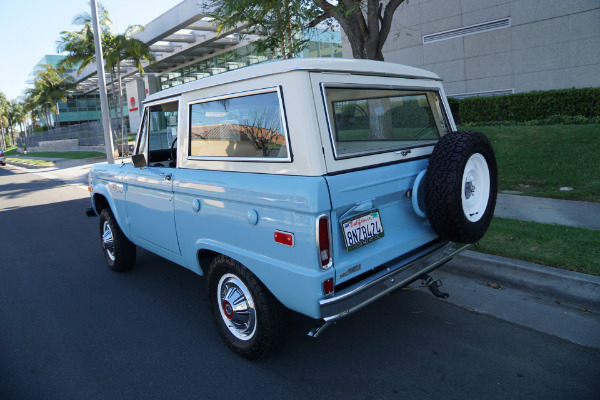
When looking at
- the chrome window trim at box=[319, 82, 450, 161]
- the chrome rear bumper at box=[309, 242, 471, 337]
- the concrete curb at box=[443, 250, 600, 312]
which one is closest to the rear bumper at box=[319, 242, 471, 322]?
the chrome rear bumper at box=[309, 242, 471, 337]

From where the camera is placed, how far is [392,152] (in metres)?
3.34

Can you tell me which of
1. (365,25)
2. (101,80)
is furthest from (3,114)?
(365,25)

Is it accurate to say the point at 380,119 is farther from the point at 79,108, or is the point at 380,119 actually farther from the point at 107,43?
the point at 79,108

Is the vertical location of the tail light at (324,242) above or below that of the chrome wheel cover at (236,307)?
above

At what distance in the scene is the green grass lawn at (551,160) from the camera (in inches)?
288

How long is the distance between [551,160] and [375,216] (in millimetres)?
7073

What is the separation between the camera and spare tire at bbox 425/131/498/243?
10.1ft

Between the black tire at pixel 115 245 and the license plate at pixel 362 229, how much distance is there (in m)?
3.36

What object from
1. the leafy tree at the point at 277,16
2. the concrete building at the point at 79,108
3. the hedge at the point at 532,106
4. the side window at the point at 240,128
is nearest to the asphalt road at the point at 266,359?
the side window at the point at 240,128

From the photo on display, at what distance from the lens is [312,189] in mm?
2635

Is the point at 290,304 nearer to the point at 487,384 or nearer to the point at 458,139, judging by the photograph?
the point at 487,384

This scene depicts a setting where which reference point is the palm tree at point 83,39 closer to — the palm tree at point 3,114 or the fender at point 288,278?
the fender at point 288,278

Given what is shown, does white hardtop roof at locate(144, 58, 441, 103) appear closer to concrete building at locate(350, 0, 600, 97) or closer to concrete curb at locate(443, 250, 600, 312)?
concrete curb at locate(443, 250, 600, 312)

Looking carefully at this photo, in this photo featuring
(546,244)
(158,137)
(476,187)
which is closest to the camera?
(476,187)
